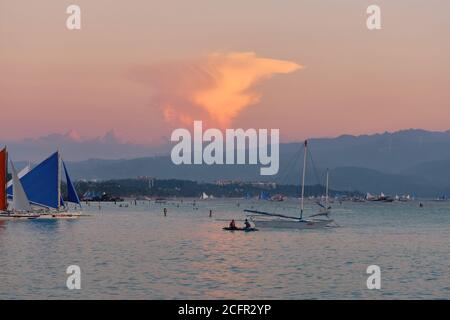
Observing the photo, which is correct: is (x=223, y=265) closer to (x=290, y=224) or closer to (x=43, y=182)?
(x=290, y=224)

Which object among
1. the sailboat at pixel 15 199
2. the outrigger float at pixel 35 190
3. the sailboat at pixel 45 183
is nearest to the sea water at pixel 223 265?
the sailboat at pixel 15 199

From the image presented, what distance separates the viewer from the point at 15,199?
137 m

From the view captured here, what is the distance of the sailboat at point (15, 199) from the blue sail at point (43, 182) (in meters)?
2.04

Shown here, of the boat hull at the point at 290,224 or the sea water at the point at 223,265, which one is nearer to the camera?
the sea water at the point at 223,265

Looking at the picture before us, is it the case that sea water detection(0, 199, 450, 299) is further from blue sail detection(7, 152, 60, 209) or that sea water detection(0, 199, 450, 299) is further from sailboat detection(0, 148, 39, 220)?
blue sail detection(7, 152, 60, 209)

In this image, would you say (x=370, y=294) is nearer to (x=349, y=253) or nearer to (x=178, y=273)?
(x=178, y=273)

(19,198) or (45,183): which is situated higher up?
(45,183)

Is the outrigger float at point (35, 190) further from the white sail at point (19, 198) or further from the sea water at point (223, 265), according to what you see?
the sea water at point (223, 265)

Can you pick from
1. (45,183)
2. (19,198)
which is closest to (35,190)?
(45,183)

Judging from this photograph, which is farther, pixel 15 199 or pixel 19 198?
pixel 15 199

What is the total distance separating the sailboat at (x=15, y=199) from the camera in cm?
13125

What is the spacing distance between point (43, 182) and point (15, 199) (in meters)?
5.80

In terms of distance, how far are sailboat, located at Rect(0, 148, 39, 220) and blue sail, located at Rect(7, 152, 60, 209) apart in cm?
204
